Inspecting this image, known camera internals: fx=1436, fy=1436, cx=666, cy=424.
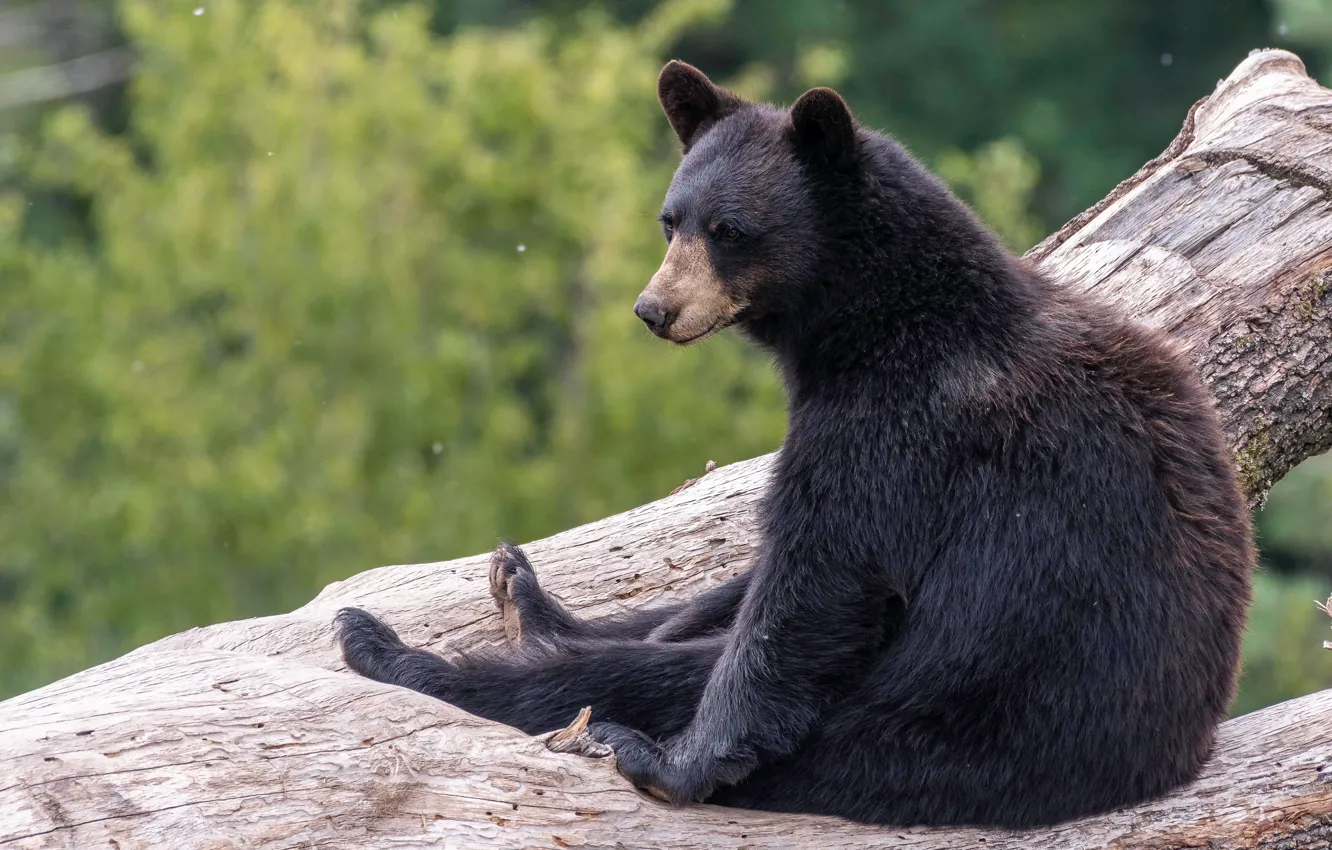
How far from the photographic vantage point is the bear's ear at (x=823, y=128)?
4.10m

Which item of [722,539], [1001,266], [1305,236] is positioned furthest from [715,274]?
[1305,236]

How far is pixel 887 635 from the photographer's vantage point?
13.2 feet

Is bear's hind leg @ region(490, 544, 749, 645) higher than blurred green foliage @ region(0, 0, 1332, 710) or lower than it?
lower

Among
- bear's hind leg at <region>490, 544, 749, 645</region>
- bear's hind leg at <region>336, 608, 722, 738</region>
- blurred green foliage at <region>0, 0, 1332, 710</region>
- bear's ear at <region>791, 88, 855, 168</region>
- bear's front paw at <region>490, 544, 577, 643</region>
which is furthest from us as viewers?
blurred green foliage at <region>0, 0, 1332, 710</region>

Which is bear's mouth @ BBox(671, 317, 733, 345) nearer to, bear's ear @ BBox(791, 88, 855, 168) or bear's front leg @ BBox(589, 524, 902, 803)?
bear's ear @ BBox(791, 88, 855, 168)

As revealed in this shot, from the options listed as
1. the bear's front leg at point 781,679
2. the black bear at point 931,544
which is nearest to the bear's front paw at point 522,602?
the black bear at point 931,544

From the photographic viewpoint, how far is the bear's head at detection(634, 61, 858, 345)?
4.17 meters

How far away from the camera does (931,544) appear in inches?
154

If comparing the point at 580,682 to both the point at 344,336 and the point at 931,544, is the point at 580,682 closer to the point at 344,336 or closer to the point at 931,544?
the point at 931,544

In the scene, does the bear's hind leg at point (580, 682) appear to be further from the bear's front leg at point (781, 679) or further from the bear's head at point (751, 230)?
the bear's head at point (751, 230)

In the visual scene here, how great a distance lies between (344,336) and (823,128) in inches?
444

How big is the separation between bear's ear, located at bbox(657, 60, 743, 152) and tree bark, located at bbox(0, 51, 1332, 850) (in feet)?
5.12

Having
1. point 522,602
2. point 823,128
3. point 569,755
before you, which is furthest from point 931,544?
point 522,602

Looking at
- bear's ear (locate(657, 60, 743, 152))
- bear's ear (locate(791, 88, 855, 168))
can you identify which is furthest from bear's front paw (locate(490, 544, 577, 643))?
bear's ear (locate(791, 88, 855, 168))
